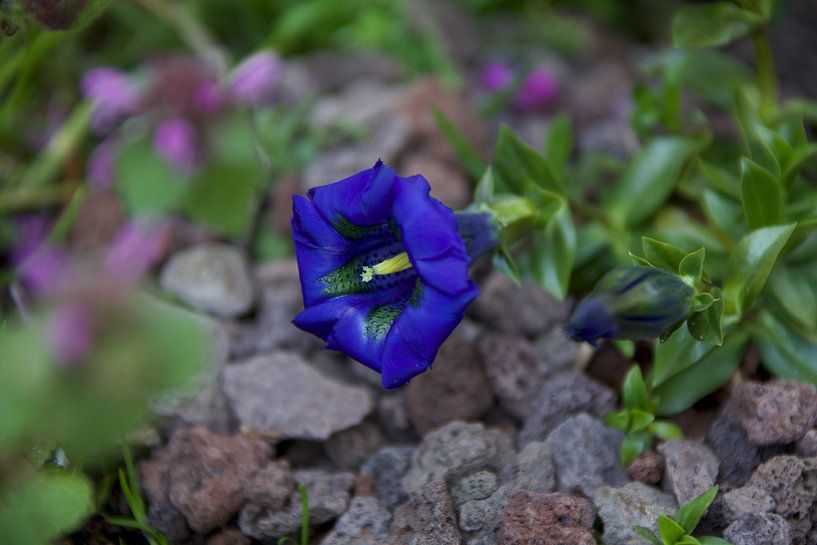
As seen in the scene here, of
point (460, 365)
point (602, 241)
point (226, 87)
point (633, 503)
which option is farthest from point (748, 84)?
point (226, 87)

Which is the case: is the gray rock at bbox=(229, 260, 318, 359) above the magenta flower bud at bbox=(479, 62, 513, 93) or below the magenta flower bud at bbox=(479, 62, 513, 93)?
above

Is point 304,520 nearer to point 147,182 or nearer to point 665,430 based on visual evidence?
point 665,430

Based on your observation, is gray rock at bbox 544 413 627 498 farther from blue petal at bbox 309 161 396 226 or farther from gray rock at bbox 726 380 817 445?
blue petal at bbox 309 161 396 226

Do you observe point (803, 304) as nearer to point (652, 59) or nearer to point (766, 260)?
point (766, 260)

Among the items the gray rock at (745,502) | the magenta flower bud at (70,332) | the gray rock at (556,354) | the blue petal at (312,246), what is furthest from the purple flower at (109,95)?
the gray rock at (745,502)

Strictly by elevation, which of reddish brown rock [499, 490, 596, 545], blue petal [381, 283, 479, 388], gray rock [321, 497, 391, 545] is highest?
blue petal [381, 283, 479, 388]

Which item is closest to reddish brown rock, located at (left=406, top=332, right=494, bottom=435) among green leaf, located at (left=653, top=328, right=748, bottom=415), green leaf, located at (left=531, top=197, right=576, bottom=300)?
green leaf, located at (left=531, top=197, right=576, bottom=300)

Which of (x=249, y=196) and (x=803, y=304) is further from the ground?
(x=249, y=196)
